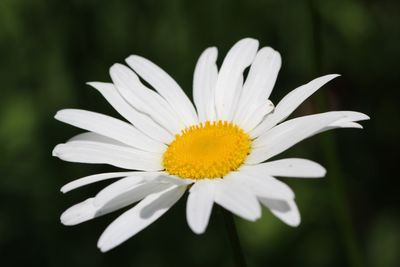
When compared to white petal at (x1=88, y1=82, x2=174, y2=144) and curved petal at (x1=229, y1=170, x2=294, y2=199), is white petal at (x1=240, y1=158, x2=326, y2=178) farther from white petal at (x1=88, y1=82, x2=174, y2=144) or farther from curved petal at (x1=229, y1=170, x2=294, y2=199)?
white petal at (x1=88, y1=82, x2=174, y2=144)

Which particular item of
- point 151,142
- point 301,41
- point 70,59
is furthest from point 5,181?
point 301,41

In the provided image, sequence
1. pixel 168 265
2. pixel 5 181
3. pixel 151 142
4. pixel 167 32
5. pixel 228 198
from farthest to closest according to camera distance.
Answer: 1. pixel 167 32
2. pixel 5 181
3. pixel 168 265
4. pixel 151 142
5. pixel 228 198

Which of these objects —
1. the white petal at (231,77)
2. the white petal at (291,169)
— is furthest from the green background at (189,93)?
the white petal at (291,169)

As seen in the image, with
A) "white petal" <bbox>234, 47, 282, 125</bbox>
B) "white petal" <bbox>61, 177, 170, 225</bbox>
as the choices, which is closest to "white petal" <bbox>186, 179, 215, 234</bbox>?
"white petal" <bbox>61, 177, 170, 225</bbox>

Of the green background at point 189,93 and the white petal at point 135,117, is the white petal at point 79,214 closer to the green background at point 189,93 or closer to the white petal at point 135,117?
the white petal at point 135,117

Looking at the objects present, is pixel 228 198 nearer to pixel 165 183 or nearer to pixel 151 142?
pixel 165 183

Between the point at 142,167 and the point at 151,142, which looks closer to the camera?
the point at 142,167

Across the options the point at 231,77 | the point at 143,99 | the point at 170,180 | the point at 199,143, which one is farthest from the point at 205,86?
the point at 170,180
